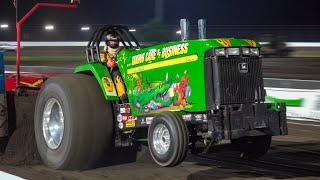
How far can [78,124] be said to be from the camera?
18.5 ft

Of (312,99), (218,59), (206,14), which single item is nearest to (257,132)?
(218,59)

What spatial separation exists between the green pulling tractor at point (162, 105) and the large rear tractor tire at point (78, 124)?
0.03 feet

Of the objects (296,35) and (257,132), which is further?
(296,35)

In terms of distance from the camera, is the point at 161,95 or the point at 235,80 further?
the point at 161,95

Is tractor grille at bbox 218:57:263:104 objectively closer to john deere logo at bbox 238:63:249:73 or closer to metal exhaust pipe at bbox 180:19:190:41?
john deere logo at bbox 238:63:249:73

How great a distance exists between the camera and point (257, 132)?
5.17m

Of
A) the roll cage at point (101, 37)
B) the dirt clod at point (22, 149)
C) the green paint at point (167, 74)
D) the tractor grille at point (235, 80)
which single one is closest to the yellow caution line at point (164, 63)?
the green paint at point (167, 74)

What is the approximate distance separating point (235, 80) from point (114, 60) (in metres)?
1.51

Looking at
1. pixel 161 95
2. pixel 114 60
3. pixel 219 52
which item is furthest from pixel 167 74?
pixel 114 60

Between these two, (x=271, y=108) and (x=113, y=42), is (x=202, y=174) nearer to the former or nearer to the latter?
(x=271, y=108)

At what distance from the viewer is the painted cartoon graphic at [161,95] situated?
5270mm

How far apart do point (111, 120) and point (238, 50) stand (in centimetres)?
153

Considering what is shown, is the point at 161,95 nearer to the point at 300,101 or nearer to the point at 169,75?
the point at 169,75

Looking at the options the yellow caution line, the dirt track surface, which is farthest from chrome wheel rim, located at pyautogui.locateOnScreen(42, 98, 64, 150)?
the yellow caution line
